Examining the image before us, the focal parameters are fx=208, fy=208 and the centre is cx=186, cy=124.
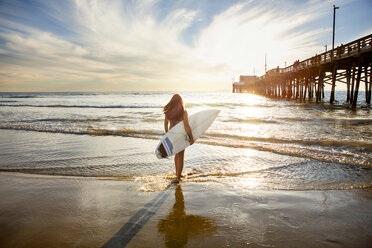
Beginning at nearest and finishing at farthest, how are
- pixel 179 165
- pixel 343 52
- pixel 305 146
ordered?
pixel 179 165
pixel 305 146
pixel 343 52

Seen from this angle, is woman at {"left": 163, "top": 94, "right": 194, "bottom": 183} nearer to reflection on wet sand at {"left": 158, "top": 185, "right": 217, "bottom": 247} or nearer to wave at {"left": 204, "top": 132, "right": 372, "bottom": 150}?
reflection on wet sand at {"left": 158, "top": 185, "right": 217, "bottom": 247}

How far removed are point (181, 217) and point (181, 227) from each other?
0.21 metres

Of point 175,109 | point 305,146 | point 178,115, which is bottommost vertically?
point 305,146

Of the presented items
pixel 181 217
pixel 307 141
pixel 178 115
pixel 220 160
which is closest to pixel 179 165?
pixel 178 115

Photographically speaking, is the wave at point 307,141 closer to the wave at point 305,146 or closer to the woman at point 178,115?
the wave at point 305,146

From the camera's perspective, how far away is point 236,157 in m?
5.01

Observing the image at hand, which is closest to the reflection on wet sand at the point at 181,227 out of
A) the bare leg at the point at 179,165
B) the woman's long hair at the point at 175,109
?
the bare leg at the point at 179,165

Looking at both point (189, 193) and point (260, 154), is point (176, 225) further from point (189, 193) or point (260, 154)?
point (260, 154)

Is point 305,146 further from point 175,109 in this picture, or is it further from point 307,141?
point 175,109

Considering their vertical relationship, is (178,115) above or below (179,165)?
above

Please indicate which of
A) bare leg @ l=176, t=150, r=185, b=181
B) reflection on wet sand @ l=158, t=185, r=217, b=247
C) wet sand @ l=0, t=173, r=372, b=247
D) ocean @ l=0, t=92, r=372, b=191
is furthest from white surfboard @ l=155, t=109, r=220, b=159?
reflection on wet sand @ l=158, t=185, r=217, b=247

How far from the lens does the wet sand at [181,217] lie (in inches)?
80.1

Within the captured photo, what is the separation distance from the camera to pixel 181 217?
2451mm

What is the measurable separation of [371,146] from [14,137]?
37.8 ft
